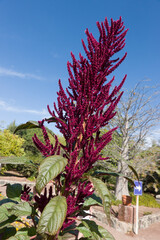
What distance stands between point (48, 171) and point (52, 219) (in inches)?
9.5


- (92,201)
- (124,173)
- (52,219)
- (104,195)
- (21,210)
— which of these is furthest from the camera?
(124,173)

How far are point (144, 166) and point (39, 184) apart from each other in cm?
943

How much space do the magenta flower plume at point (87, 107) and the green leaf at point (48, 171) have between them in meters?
0.19

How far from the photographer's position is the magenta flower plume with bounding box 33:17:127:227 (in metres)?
1.21

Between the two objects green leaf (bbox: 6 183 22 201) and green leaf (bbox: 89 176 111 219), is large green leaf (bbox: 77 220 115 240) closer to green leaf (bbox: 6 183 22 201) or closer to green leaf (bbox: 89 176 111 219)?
green leaf (bbox: 89 176 111 219)

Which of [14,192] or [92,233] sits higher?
[14,192]

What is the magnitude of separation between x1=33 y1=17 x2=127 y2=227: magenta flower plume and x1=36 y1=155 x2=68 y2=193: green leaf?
0.63 ft

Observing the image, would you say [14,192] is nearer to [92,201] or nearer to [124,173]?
[92,201]

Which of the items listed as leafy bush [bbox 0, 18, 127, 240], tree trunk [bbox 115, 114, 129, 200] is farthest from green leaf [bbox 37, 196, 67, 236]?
tree trunk [bbox 115, 114, 129, 200]

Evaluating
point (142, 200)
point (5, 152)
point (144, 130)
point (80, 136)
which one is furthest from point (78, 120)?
point (5, 152)

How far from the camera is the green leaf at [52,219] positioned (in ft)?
3.04

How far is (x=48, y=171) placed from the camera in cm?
98

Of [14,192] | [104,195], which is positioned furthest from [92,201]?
[14,192]

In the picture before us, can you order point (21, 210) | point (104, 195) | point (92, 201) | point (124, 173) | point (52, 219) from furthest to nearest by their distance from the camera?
point (124, 173) < point (92, 201) < point (21, 210) < point (104, 195) < point (52, 219)
